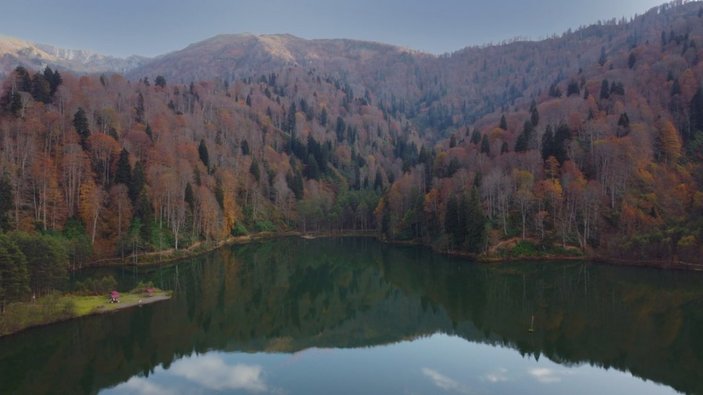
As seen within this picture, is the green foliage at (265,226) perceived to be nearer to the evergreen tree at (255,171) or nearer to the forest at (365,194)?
the forest at (365,194)

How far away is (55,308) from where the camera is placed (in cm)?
3556

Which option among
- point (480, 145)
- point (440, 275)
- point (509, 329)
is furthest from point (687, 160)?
point (509, 329)

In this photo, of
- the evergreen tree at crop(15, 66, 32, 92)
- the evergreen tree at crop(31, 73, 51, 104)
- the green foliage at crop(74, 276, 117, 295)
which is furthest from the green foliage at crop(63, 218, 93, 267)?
the evergreen tree at crop(15, 66, 32, 92)

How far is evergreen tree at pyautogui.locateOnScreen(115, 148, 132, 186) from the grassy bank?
101ft

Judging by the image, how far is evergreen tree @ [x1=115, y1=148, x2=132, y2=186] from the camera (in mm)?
69375

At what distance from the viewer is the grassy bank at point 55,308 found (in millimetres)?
32969

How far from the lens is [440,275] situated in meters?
59.5

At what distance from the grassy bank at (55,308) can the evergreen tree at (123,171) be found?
101ft

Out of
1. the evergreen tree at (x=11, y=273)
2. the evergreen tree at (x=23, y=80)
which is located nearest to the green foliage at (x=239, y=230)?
the evergreen tree at (x=23, y=80)

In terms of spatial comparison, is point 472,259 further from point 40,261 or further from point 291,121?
point 291,121

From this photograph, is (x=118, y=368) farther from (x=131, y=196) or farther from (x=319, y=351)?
(x=131, y=196)

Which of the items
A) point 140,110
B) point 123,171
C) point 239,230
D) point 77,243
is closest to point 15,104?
point 123,171

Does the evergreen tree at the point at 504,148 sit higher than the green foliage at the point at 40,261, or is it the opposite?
the evergreen tree at the point at 504,148

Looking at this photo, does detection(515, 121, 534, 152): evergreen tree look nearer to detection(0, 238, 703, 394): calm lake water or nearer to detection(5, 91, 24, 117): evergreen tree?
detection(0, 238, 703, 394): calm lake water
